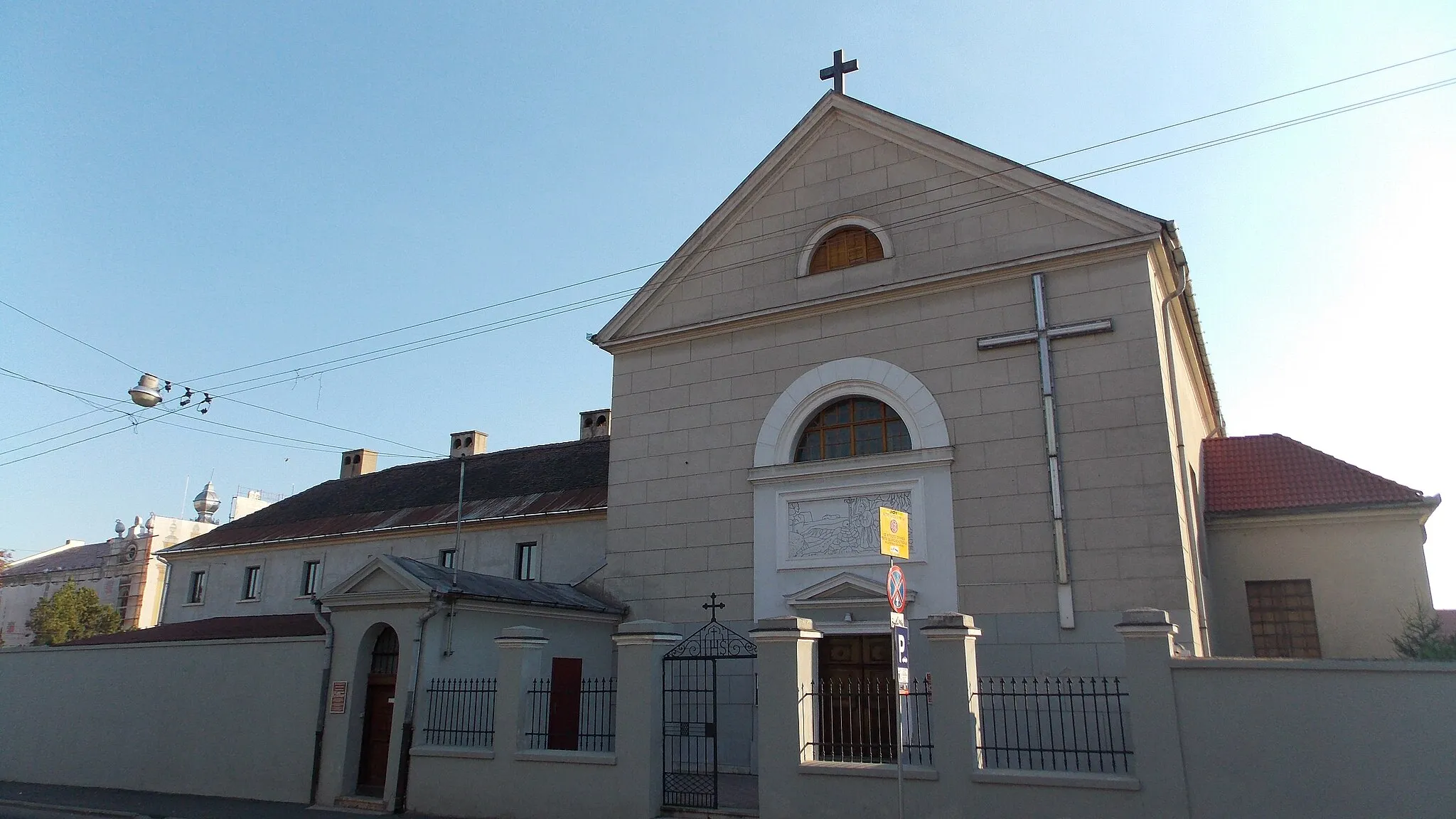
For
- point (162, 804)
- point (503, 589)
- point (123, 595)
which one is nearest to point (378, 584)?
point (503, 589)

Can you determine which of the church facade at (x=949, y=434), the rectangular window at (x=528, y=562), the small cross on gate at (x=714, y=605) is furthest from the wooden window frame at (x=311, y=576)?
the small cross on gate at (x=714, y=605)

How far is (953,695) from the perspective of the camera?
39.3 ft

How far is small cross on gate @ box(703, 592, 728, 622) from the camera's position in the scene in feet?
59.3

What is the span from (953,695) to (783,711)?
89.8 inches

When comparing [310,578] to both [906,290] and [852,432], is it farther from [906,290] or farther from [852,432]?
[906,290]

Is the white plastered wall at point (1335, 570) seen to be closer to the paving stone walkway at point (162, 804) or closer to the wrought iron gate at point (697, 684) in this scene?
the wrought iron gate at point (697, 684)

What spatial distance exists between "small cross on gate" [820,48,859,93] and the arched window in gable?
3324 millimetres

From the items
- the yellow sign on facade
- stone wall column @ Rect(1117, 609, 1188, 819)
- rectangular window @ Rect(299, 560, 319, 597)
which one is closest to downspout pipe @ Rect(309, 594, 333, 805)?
the yellow sign on facade

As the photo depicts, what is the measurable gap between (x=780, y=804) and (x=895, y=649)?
12.1ft

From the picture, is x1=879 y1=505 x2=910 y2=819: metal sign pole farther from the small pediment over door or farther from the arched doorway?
the arched doorway

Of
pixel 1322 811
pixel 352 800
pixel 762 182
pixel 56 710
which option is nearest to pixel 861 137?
pixel 762 182

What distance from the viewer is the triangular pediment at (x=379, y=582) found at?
16.3m

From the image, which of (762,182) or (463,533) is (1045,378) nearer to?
(762,182)

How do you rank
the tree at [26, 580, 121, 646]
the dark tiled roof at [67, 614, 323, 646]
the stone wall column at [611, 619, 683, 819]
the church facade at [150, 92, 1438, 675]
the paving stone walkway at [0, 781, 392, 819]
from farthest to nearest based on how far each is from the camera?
1. the tree at [26, 580, 121, 646]
2. the dark tiled roof at [67, 614, 323, 646]
3. the paving stone walkway at [0, 781, 392, 819]
4. the church facade at [150, 92, 1438, 675]
5. the stone wall column at [611, 619, 683, 819]
